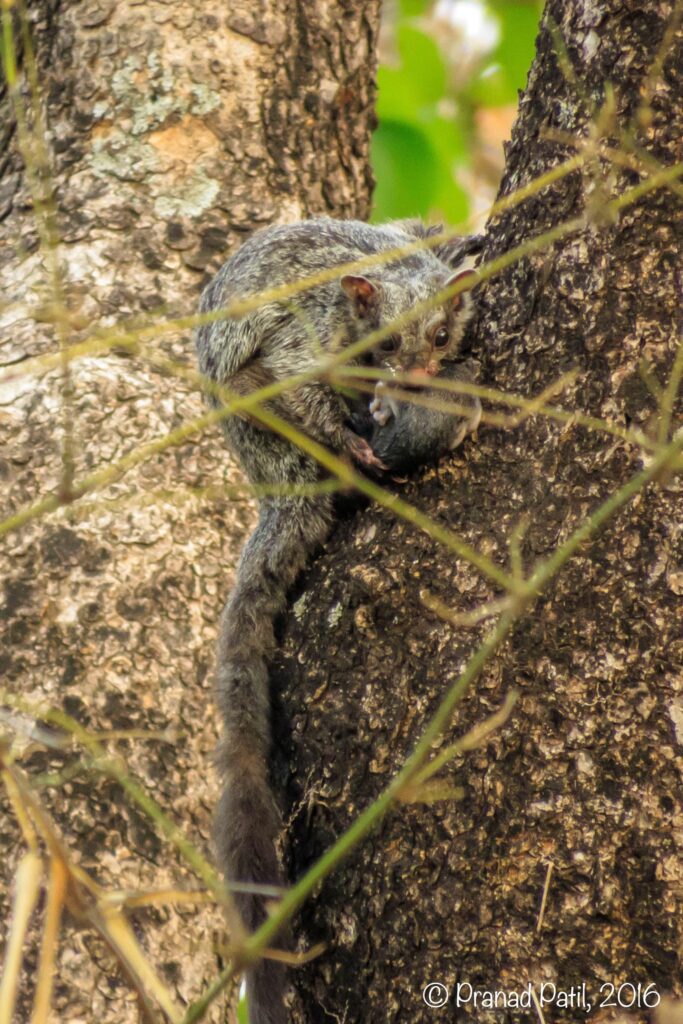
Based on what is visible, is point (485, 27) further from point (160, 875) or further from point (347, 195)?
point (160, 875)

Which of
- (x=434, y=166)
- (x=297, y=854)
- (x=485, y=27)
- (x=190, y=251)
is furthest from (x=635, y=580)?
(x=485, y=27)

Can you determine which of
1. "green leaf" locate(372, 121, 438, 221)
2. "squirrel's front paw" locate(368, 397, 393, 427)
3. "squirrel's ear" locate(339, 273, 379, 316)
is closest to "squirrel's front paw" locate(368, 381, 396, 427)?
"squirrel's front paw" locate(368, 397, 393, 427)

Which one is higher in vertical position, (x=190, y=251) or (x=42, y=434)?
(x=190, y=251)

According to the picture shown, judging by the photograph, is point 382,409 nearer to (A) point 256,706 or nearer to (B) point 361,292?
(B) point 361,292

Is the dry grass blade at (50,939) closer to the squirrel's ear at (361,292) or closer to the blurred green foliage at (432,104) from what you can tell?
the squirrel's ear at (361,292)

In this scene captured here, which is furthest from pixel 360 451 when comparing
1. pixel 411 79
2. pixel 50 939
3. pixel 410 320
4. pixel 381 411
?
pixel 411 79

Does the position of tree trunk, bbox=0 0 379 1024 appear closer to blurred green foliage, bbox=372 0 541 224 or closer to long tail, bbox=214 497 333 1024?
long tail, bbox=214 497 333 1024
